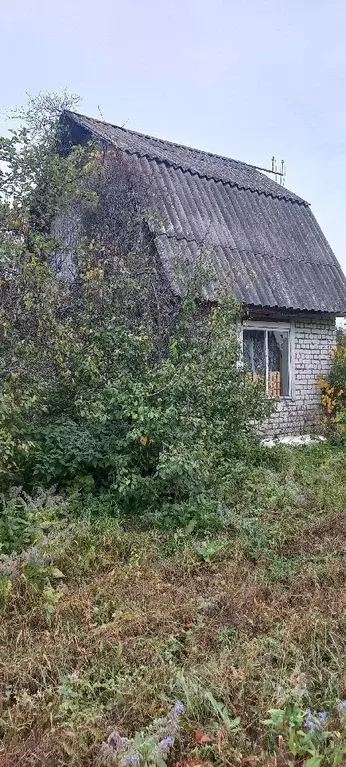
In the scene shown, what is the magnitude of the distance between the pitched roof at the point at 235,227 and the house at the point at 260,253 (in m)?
0.02

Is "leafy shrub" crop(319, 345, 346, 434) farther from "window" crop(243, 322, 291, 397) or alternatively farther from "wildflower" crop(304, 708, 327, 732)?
"wildflower" crop(304, 708, 327, 732)

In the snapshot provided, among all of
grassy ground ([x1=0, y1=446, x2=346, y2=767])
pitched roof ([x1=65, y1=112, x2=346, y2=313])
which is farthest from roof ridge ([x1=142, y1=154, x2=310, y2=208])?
grassy ground ([x1=0, y1=446, x2=346, y2=767])

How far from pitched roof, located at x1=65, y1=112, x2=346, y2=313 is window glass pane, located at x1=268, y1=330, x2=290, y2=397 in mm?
719

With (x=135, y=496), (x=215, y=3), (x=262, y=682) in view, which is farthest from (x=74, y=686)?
(x=215, y=3)

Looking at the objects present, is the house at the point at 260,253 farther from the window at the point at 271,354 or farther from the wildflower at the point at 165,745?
the wildflower at the point at 165,745

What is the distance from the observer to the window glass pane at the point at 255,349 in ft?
31.7

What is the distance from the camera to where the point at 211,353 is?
243 inches

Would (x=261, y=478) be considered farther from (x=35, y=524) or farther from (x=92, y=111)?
(x=92, y=111)

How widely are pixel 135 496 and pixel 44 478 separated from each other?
939 mm

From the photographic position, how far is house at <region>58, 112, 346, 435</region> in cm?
902

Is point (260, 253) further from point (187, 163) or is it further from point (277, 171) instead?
point (277, 171)

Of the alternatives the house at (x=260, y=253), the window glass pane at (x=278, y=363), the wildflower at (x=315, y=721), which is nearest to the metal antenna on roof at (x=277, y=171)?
the house at (x=260, y=253)

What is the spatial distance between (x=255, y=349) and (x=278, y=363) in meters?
0.62

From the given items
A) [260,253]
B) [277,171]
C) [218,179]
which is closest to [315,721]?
[260,253]
